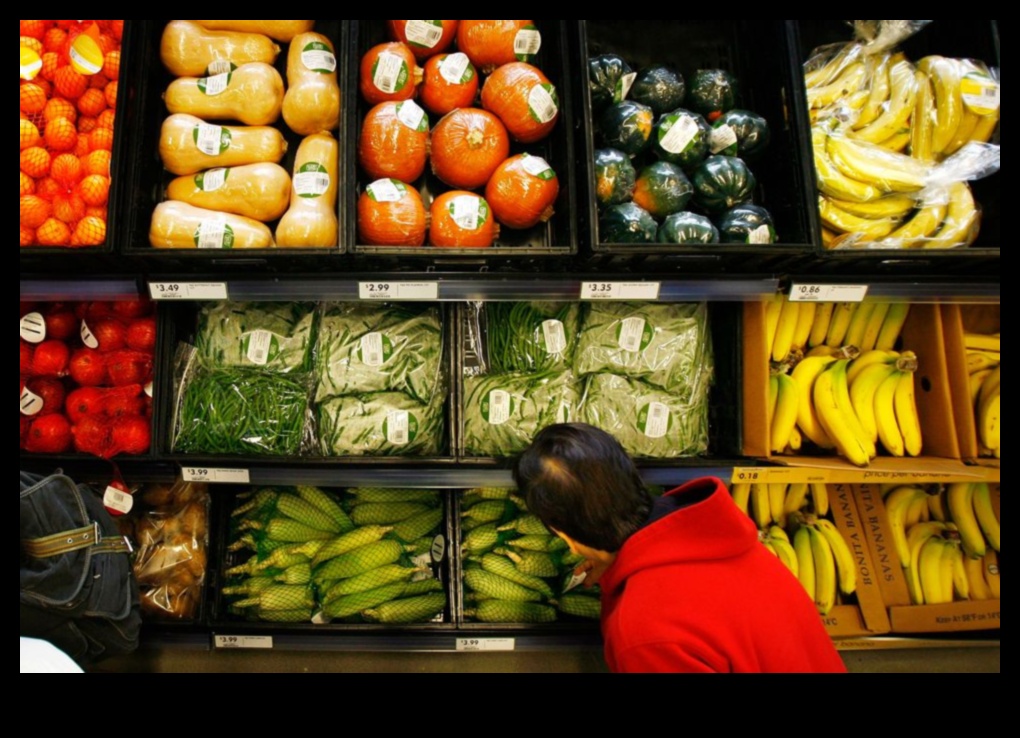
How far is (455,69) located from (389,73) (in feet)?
0.64

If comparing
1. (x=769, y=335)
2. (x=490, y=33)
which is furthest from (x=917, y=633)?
(x=490, y=33)

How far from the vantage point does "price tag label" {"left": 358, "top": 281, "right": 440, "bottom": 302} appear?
5.07ft

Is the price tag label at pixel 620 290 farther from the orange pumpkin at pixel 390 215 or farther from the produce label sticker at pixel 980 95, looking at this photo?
the produce label sticker at pixel 980 95

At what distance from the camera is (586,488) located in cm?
120

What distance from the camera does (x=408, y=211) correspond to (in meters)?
1.59

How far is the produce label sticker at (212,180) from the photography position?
1611mm

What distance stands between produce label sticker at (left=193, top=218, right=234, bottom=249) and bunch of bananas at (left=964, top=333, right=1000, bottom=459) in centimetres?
241

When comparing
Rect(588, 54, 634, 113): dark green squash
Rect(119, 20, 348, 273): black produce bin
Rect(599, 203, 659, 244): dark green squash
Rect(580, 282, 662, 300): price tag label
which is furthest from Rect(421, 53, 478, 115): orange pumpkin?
Rect(580, 282, 662, 300): price tag label

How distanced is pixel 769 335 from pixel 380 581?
4.93 ft

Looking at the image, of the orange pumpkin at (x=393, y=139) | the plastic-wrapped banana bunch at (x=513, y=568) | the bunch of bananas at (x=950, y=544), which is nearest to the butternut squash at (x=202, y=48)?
the orange pumpkin at (x=393, y=139)

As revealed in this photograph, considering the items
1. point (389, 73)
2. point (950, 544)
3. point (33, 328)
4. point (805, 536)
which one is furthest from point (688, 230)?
point (33, 328)

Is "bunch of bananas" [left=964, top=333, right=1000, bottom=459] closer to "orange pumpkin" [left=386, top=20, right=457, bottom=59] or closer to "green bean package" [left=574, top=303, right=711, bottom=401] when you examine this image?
"green bean package" [left=574, top=303, right=711, bottom=401]

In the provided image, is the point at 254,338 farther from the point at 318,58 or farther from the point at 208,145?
the point at 318,58
